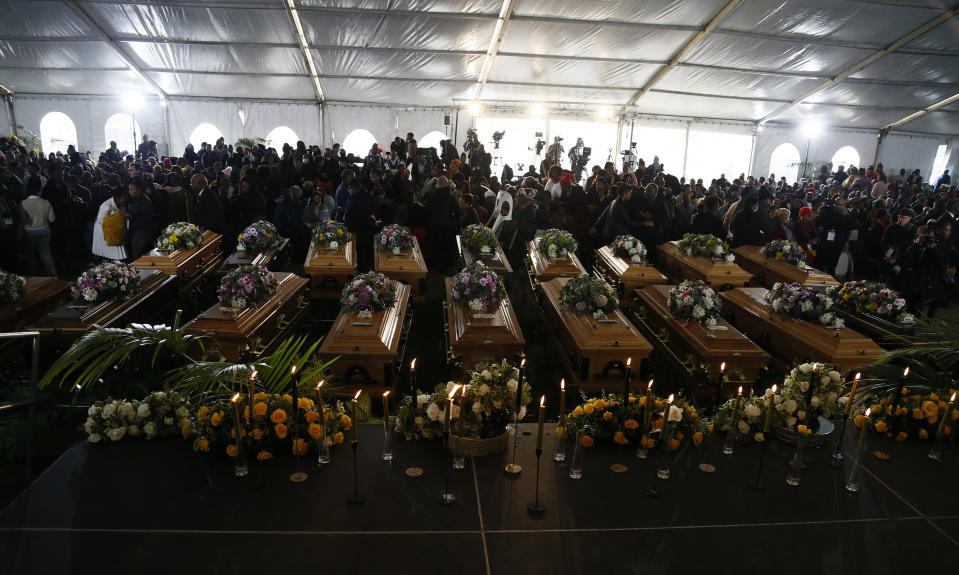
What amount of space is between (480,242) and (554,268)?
52.0 inches

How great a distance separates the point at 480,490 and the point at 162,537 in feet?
4.25

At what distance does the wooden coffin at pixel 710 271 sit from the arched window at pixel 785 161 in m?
14.9

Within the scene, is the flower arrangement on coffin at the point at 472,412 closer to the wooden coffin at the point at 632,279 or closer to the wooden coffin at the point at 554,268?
the wooden coffin at the point at 554,268

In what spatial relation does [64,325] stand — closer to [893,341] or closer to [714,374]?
[714,374]

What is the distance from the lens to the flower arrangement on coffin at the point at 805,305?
5605 millimetres

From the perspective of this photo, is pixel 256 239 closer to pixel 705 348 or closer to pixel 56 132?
pixel 705 348

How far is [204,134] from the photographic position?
761 inches

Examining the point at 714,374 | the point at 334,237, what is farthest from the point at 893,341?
the point at 334,237

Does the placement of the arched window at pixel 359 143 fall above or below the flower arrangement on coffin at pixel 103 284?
above

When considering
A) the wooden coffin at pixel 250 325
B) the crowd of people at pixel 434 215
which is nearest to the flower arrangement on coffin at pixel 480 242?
the crowd of people at pixel 434 215

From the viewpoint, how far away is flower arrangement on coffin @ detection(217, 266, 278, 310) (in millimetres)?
5578

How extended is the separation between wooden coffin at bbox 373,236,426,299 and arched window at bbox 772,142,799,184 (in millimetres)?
17840

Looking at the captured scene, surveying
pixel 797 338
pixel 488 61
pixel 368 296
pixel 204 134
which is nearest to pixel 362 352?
pixel 368 296

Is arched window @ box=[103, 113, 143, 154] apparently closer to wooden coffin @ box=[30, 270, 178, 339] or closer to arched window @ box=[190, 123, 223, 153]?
arched window @ box=[190, 123, 223, 153]
